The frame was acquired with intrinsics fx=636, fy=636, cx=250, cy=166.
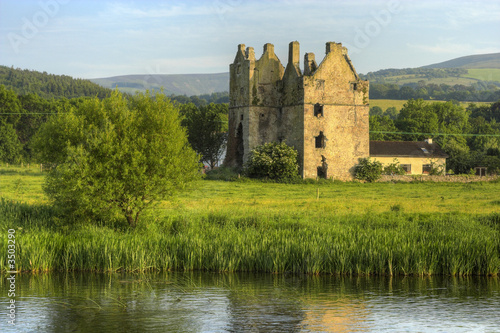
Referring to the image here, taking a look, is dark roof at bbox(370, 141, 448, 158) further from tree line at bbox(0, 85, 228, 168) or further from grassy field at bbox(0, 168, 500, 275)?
grassy field at bbox(0, 168, 500, 275)

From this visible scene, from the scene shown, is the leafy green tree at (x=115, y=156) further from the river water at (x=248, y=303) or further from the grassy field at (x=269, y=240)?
the river water at (x=248, y=303)

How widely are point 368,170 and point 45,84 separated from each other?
368 ft

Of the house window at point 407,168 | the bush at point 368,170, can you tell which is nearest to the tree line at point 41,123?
the bush at point 368,170

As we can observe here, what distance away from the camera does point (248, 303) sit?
54.3ft

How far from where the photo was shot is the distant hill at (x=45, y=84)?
5561 inches

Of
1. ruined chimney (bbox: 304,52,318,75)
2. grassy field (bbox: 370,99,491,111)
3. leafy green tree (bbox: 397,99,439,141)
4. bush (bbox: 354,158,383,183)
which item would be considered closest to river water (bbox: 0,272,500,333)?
bush (bbox: 354,158,383,183)

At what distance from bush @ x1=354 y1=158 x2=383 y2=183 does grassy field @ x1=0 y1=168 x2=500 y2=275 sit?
2458 cm

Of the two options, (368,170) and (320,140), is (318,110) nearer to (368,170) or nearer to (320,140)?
(320,140)

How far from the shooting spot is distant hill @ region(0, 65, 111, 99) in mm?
141250

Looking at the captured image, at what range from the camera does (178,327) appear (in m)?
14.4

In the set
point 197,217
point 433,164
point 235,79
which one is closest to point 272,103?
point 235,79

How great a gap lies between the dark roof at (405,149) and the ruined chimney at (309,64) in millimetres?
12514

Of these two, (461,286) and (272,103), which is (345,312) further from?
(272,103)

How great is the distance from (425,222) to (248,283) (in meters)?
10.8
